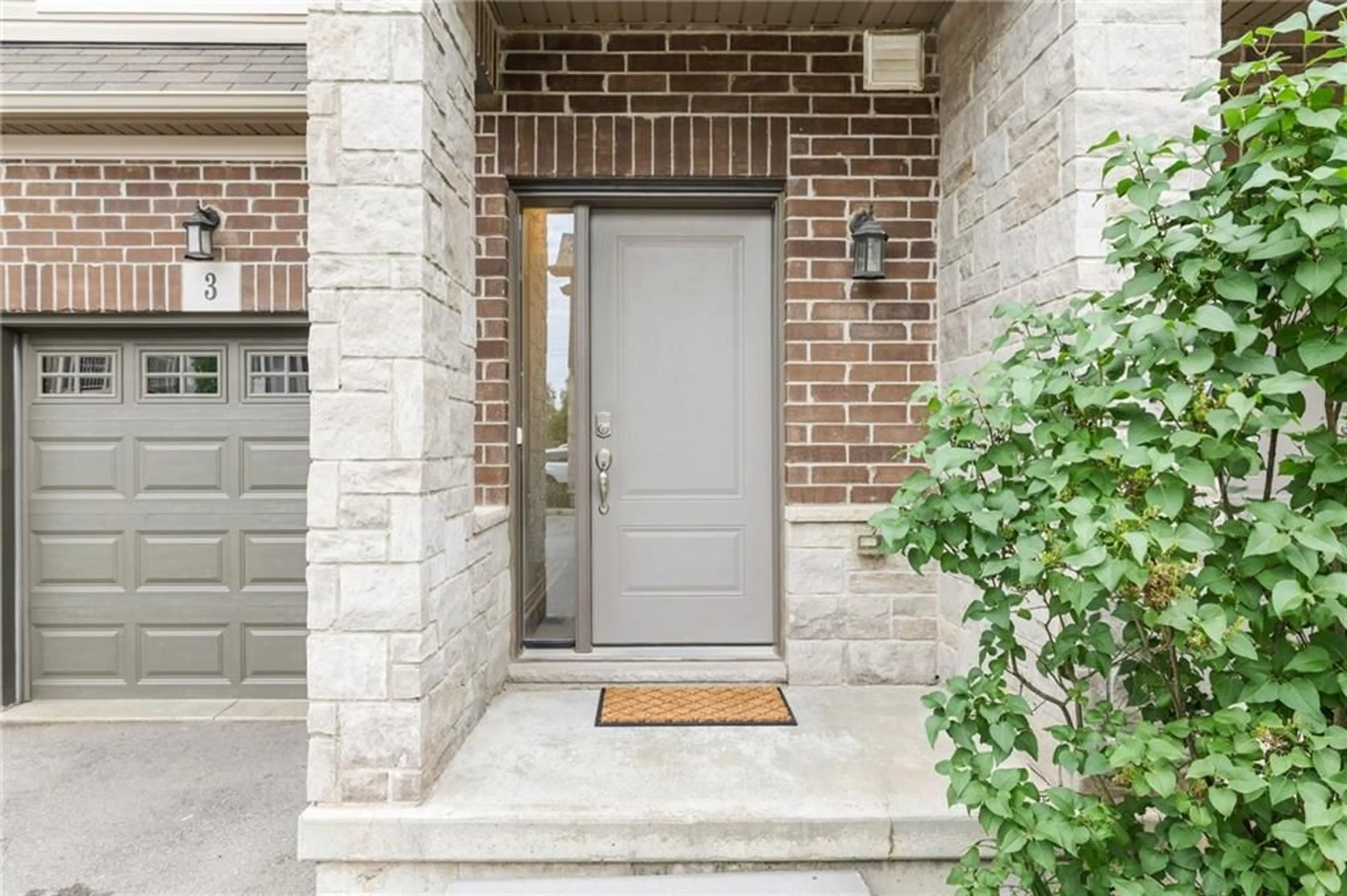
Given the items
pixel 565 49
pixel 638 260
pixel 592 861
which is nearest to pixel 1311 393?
pixel 638 260

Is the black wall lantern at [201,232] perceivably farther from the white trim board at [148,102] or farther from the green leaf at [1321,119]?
the green leaf at [1321,119]

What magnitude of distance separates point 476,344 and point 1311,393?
3.03 m

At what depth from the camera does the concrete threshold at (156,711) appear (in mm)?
3404

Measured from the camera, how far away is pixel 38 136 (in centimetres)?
342

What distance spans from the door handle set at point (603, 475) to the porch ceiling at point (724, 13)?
68.7 inches

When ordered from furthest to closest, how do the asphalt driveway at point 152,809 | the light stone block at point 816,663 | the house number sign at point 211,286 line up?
1. the house number sign at point 211,286
2. the light stone block at point 816,663
3. the asphalt driveway at point 152,809

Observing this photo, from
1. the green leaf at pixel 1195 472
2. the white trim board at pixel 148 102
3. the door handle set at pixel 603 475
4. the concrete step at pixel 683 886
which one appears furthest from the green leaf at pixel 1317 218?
the white trim board at pixel 148 102

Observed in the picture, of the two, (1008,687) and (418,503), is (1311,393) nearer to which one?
(1008,687)

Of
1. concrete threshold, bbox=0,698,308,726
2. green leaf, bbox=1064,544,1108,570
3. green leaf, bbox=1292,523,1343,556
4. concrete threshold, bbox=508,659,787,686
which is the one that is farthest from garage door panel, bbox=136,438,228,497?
green leaf, bbox=1292,523,1343,556

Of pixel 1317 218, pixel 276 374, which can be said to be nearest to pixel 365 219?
pixel 276 374

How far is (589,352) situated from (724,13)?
145 cm

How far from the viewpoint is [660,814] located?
6.89 feet

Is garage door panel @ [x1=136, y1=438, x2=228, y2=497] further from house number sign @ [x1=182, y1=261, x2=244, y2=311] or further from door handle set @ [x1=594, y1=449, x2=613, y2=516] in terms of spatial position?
door handle set @ [x1=594, y1=449, x2=613, y2=516]

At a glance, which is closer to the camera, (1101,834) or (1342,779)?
(1342,779)
